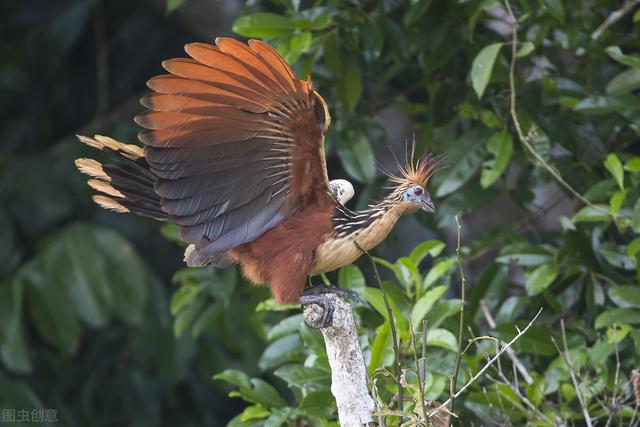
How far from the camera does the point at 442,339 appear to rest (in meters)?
3.28

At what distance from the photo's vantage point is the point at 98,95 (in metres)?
6.89

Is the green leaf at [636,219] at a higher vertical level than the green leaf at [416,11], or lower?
lower

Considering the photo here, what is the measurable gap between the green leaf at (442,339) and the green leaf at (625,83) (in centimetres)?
102

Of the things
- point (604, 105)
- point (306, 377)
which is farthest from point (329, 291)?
point (604, 105)

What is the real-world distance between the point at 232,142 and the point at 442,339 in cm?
87

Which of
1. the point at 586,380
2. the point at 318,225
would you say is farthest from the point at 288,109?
the point at 586,380

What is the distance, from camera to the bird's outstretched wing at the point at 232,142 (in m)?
2.77

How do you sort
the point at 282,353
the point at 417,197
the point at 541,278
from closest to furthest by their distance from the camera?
1. the point at 417,197
2. the point at 541,278
3. the point at 282,353

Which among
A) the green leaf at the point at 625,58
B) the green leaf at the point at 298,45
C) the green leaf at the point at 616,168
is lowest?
the green leaf at the point at 616,168

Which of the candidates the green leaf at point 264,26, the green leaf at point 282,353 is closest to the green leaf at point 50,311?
the green leaf at point 282,353

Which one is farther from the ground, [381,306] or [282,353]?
[381,306]

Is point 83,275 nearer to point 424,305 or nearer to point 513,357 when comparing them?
point 424,305

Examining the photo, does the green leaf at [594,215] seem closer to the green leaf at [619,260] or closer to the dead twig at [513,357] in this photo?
the green leaf at [619,260]

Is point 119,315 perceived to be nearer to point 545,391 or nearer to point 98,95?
point 98,95
